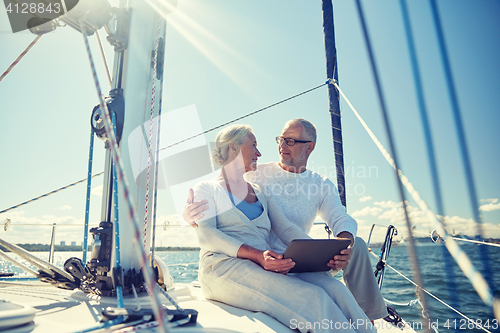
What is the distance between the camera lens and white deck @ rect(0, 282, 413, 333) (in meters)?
0.82

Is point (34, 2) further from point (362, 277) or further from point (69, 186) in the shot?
point (362, 277)

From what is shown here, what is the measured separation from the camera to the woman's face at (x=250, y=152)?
159 centimetres

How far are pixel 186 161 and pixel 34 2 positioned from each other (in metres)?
1.03

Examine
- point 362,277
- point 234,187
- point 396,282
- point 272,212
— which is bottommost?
point 396,282

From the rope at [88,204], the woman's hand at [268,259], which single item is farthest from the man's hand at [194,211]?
the rope at [88,204]

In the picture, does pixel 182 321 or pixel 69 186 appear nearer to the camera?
pixel 182 321

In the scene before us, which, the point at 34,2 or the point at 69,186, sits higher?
the point at 34,2

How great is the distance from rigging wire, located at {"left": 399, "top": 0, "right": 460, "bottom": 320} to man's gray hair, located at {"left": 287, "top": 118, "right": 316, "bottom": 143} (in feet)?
4.28

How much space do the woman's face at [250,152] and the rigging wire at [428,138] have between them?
917 mm

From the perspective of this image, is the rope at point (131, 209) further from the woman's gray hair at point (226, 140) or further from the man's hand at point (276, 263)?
the woman's gray hair at point (226, 140)

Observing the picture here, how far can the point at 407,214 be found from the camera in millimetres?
536

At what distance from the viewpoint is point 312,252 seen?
1.14 meters

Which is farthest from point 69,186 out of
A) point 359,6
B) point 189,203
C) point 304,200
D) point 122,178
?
point 359,6

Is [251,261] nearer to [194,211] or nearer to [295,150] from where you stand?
[194,211]
